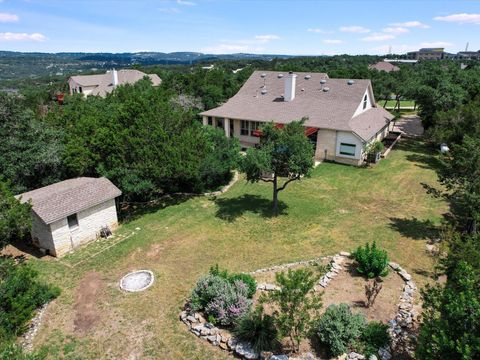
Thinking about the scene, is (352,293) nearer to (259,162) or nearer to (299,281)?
(299,281)

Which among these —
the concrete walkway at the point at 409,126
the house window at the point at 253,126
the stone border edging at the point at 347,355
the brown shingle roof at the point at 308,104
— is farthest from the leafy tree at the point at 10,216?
the concrete walkway at the point at 409,126

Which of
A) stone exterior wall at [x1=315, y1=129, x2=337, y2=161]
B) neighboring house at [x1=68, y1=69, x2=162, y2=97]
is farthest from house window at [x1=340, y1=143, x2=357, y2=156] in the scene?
neighboring house at [x1=68, y1=69, x2=162, y2=97]

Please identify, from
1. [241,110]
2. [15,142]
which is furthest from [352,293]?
[241,110]

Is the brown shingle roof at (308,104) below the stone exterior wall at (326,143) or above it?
above

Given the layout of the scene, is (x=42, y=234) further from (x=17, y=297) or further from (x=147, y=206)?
(x=147, y=206)

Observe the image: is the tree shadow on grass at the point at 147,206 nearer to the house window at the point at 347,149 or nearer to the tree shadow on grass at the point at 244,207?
the tree shadow on grass at the point at 244,207

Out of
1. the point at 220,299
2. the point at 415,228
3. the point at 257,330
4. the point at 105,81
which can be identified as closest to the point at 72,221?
the point at 220,299
